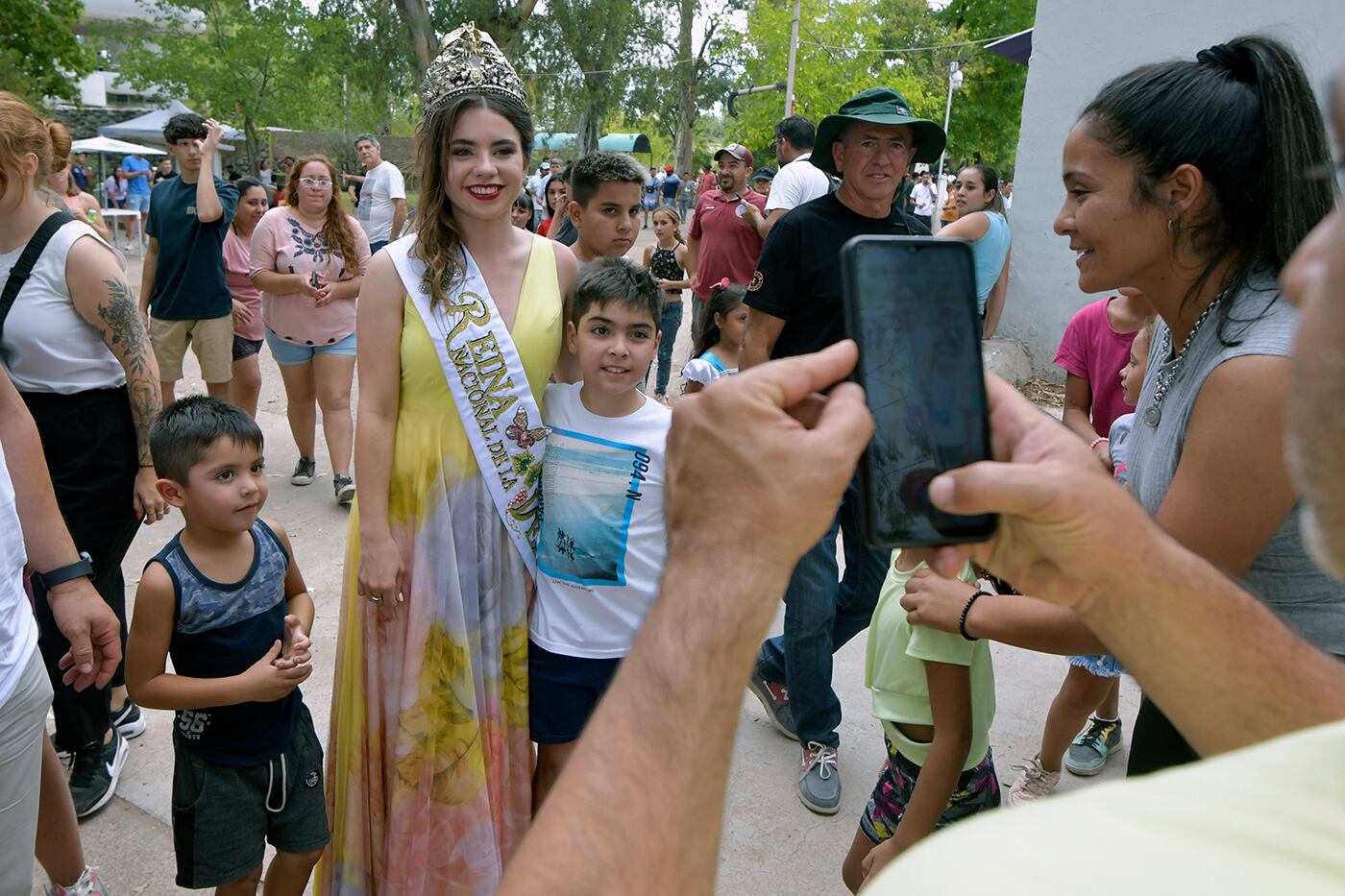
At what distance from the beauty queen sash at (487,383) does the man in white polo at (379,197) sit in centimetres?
756

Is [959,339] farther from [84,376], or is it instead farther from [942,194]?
[942,194]

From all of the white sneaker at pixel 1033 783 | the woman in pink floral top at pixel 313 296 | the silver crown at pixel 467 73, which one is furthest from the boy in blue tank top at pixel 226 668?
the woman in pink floral top at pixel 313 296

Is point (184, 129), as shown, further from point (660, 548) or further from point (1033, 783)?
point (1033, 783)

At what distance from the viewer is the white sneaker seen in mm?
2982

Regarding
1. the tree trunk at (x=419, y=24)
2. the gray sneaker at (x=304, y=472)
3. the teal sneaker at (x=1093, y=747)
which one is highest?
the tree trunk at (x=419, y=24)

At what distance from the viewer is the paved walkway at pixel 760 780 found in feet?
8.67

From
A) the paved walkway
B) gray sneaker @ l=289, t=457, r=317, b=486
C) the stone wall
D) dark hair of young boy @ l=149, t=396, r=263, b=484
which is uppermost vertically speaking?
the stone wall

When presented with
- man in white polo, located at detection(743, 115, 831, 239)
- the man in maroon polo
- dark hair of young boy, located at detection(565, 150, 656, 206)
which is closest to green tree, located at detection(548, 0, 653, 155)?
the man in maroon polo

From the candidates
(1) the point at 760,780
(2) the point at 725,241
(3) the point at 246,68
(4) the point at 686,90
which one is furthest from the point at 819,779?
(4) the point at 686,90

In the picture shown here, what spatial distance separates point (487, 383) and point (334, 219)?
364 cm

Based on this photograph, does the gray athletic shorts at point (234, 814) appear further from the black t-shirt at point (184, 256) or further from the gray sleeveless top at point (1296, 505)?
the black t-shirt at point (184, 256)

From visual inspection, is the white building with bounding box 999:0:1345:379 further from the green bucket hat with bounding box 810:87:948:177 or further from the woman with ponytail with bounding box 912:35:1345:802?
the woman with ponytail with bounding box 912:35:1345:802

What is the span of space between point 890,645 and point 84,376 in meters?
2.32

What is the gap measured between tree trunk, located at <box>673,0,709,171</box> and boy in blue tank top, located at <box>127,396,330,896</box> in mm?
33536
